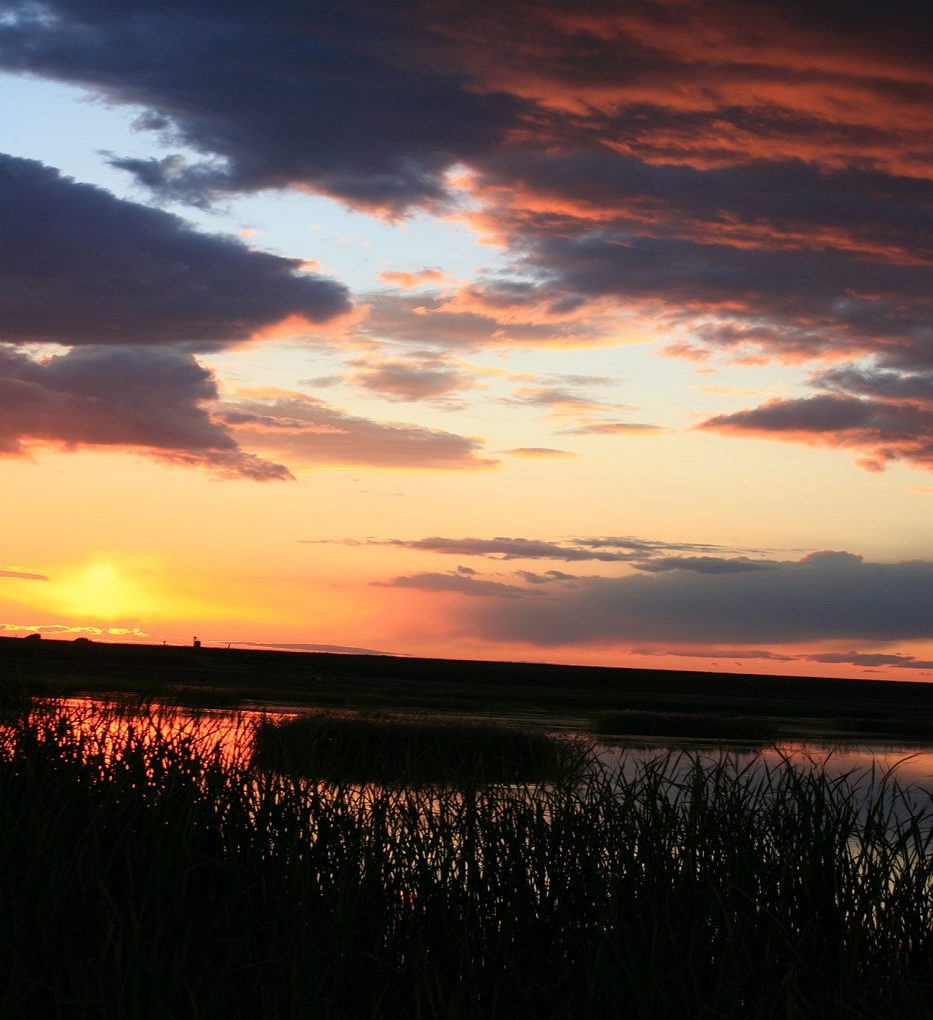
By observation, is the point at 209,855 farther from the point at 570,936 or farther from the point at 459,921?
the point at 570,936

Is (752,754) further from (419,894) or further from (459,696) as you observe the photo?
(459,696)

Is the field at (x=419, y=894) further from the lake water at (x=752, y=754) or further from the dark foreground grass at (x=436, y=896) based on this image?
the lake water at (x=752, y=754)

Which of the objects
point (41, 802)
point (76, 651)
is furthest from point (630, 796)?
point (76, 651)

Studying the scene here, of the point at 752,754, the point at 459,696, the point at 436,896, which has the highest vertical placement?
the point at 436,896

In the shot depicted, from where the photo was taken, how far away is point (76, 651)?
82.8 metres

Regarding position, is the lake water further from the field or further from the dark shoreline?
the dark shoreline

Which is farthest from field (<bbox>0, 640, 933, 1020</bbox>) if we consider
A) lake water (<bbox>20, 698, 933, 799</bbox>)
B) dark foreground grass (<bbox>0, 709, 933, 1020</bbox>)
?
lake water (<bbox>20, 698, 933, 799</bbox>)

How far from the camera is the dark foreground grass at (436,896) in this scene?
21.7ft

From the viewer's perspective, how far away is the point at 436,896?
326 inches

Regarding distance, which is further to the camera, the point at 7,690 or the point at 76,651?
the point at 76,651

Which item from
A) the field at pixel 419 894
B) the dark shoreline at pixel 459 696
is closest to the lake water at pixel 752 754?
the field at pixel 419 894

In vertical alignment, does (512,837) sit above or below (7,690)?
below

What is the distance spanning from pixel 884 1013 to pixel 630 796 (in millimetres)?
2409

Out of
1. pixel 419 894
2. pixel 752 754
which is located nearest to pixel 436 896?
pixel 419 894
